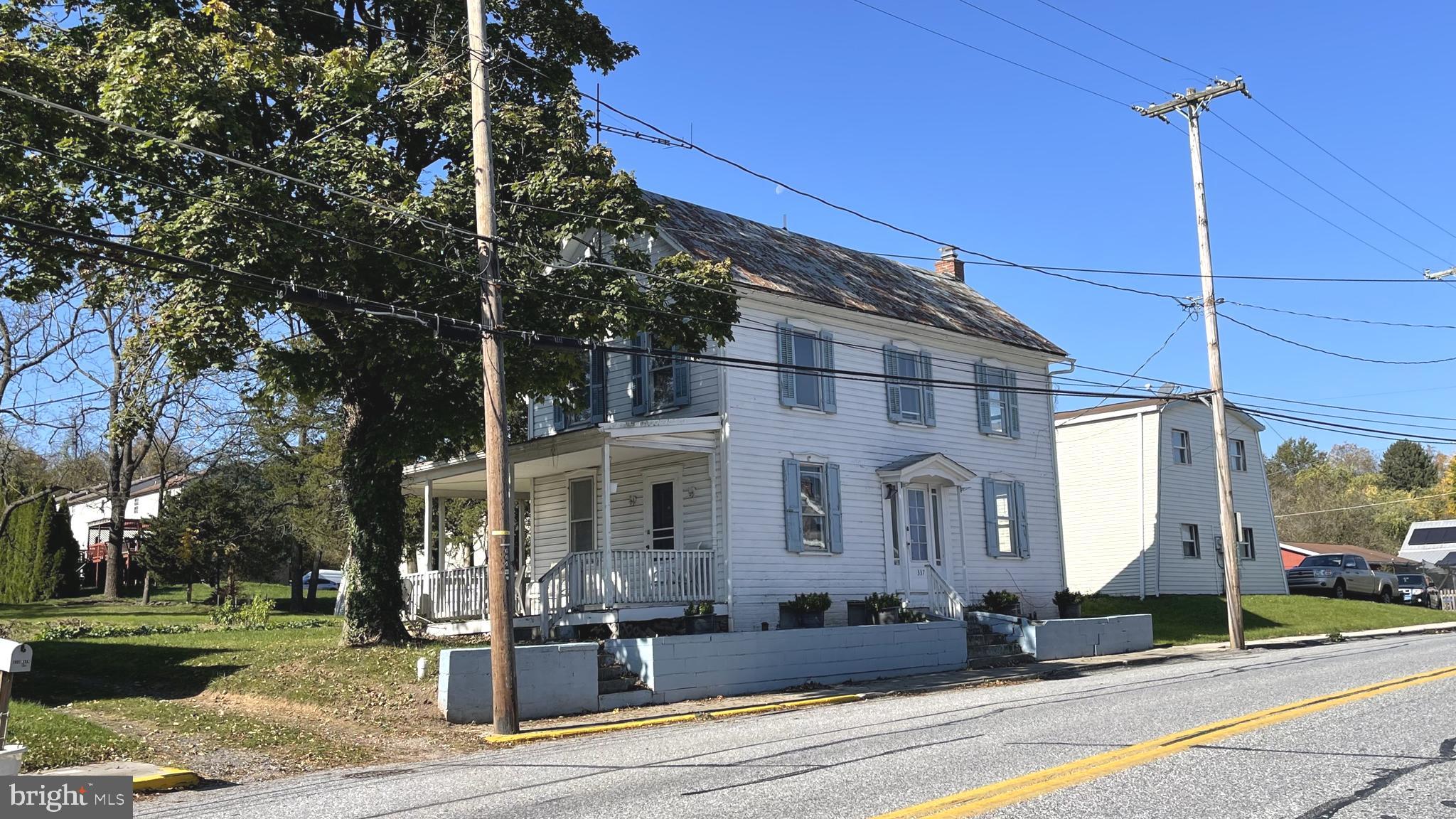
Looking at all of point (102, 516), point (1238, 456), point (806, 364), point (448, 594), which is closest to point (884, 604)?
point (806, 364)

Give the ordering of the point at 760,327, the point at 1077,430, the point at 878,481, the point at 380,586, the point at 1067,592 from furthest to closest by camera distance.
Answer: the point at 1077,430 → the point at 1067,592 → the point at 878,481 → the point at 760,327 → the point at 380,586

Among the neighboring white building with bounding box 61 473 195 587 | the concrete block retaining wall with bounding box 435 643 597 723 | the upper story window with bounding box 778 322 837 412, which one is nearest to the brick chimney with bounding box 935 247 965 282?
the upper story window with bounding box 778 322 837 412

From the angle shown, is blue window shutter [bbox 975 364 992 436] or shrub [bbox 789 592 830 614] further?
blue window shutter [bbox 975 364 992 436]

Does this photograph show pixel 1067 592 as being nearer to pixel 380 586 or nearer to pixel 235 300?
pixel 380 586

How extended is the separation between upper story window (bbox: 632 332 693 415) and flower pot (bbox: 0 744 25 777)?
15.5 meters

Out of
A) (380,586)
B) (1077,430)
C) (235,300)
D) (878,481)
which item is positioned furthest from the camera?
(1077,430)

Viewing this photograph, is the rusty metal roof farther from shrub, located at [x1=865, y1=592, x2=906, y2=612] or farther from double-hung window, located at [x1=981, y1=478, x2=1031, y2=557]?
shrub, located at [x1=865, y1=592, x2=906, y2=612]

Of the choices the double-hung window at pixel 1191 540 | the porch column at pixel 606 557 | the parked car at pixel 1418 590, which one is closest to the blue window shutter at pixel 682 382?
the porch column at pixel 606 557

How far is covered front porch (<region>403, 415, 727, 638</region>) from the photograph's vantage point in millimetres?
19297

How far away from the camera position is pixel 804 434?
22.3 metres

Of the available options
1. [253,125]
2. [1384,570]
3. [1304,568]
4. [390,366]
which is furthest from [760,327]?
[1384,570]

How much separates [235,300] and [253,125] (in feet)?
11.0

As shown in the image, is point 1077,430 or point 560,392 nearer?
point 560,392

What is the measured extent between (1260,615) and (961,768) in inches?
1028
